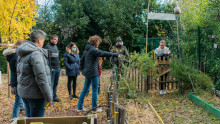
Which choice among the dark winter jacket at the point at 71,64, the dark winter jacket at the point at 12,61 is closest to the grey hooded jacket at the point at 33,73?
the dark winter jacket at the point at 12,61

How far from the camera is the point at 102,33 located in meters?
15.9

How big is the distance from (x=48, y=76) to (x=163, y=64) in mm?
4532

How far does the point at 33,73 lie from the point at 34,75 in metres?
0.03

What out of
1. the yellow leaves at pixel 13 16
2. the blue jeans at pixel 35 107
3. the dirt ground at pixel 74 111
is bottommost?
the dirt ground at pixel 74 111

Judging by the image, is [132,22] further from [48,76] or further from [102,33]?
[48,76]

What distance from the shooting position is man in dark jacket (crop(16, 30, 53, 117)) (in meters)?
2.84

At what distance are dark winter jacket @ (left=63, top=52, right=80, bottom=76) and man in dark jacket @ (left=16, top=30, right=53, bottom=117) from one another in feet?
10.7

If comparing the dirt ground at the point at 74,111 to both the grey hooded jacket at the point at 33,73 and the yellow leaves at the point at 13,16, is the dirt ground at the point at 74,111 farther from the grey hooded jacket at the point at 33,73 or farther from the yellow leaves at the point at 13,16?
the yellow leaves at the point at 13,16

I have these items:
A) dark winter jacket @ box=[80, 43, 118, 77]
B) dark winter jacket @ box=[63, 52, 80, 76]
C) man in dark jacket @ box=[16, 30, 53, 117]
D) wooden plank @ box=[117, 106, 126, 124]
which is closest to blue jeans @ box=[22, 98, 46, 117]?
man in dark jacket @ box=[16, 30, 53, 117]

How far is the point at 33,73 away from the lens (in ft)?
9.60

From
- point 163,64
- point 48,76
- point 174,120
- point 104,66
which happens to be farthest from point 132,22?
point 48,76

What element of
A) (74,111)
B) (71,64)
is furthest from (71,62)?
(74,111)

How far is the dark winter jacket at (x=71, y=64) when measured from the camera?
632 cm

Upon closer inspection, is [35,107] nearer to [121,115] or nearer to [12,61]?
[121,115]
